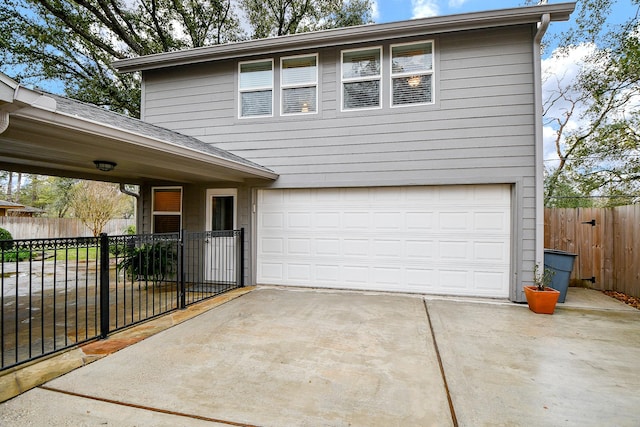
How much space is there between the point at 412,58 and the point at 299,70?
2123 millimetres

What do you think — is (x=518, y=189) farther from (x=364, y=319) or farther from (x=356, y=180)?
(x=364, y=319)

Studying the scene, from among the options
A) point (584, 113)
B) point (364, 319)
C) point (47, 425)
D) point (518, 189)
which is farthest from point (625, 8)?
point (47, 425)

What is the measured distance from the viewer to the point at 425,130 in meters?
5.39

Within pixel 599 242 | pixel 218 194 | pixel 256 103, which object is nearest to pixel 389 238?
pixel 218 194

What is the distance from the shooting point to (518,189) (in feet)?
16.5

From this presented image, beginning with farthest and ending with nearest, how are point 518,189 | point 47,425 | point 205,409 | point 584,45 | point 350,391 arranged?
point 584,45, point 518,189, point 350,391, point 205,409, point 47,425

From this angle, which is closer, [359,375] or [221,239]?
[359,375]

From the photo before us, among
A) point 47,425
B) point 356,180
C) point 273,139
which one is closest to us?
point 47,425

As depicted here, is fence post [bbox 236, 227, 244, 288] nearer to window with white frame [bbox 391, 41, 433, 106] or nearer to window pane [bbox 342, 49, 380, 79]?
window pane [bbox 342, 49, 380, 79]

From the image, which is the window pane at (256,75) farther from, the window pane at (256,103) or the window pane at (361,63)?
the window pane at (361,63)

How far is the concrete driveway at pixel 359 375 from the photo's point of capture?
208cm

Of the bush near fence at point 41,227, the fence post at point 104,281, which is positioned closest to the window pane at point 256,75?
the fence post at point 104,281

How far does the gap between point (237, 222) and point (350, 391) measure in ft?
14.8

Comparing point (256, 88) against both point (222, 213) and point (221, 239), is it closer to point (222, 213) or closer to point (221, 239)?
point (222, 213)
